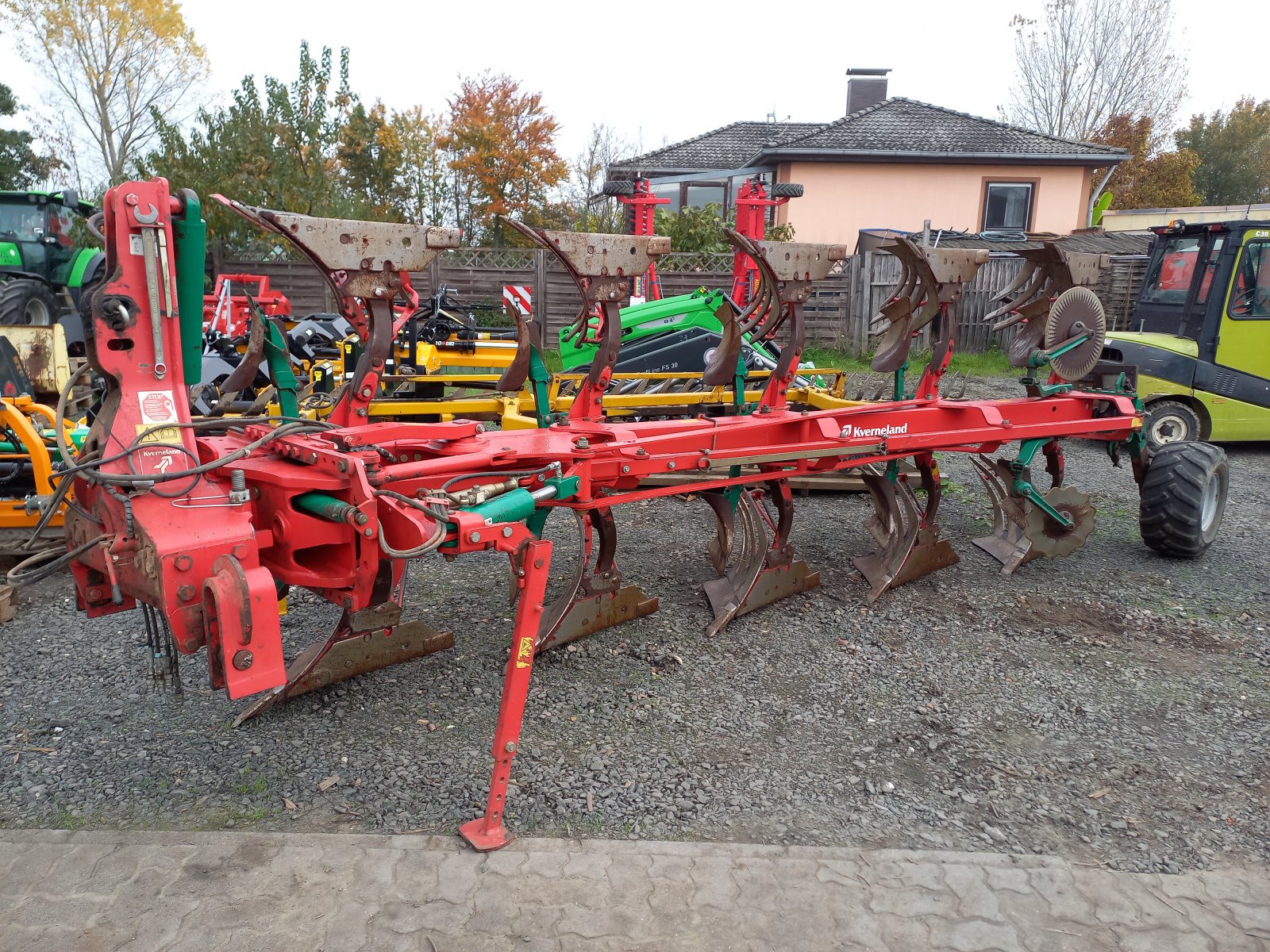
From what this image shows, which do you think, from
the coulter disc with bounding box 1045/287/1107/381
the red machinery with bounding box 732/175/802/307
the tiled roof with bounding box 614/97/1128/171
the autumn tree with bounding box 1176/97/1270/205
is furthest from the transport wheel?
the autumn tree with bounding box 1176/97/1270/205

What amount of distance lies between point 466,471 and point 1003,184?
62.6ft

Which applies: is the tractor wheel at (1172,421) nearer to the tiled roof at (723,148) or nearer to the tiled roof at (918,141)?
the tiled roof at (918,141)

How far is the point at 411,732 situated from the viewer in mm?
3674

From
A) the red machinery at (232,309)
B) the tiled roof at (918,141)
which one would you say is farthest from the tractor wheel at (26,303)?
the tiled roof at (918,141)

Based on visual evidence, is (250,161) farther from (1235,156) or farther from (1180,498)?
(1235,156)

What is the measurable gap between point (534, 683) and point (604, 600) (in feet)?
2.31

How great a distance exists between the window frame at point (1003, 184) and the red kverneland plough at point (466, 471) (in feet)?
47.0

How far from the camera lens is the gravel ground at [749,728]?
3164 millimetres

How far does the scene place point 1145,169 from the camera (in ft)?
101

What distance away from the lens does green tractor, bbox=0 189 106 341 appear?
10.4 m

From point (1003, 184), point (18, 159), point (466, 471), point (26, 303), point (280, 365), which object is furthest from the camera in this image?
point (18, 159)

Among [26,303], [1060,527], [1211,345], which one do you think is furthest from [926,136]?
[26,303]

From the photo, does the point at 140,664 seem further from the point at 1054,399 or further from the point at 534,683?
the point at 1054,399

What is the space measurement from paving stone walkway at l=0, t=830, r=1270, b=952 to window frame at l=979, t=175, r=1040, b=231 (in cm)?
1854
